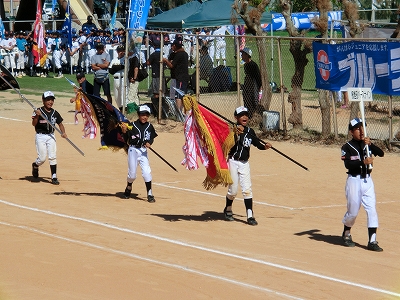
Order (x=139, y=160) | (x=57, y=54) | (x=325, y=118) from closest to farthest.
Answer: (x=139, y=160) < (x=325, y=118) < (x=57, y=54)

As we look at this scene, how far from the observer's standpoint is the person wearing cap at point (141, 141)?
1524cm

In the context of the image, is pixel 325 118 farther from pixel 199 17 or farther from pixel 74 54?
pixel 74 54

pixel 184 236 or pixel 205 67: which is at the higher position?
pixel 205 67

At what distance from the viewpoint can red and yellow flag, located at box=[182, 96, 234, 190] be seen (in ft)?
44.2

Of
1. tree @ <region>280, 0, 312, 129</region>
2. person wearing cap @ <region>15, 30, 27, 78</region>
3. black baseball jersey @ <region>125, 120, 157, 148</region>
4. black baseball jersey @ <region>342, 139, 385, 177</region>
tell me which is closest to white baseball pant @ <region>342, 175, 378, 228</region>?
black baseball jersey @ <region>342, 139, 385, 177</region>

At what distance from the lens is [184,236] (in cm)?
1248

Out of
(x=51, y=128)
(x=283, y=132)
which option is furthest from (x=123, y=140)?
(x=283, y=132)

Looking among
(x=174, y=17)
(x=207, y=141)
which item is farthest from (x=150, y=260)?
(x=174, y=17)

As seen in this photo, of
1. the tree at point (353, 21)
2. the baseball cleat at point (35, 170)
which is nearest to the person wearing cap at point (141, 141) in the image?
the baseball cleat at point (35, 170)

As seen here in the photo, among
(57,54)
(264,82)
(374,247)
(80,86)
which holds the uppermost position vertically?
(57,54)

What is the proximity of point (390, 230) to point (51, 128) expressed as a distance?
7388 mm

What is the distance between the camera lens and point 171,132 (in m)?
24.6

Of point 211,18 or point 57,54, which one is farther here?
point 57,54

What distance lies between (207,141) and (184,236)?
1.86 m
